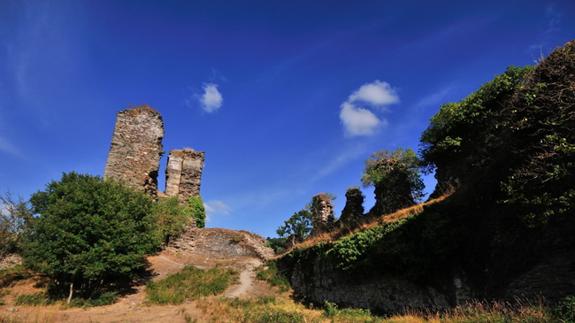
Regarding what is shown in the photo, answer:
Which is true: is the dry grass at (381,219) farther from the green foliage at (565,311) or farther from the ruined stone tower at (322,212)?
the ruined stone tower at (322,212)

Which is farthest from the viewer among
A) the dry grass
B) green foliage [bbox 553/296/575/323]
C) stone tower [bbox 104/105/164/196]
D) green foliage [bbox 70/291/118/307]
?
stone tower [bbox 104/105/164/196]

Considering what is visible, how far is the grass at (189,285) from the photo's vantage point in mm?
15398

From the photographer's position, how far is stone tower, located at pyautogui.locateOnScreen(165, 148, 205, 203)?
27453 mm

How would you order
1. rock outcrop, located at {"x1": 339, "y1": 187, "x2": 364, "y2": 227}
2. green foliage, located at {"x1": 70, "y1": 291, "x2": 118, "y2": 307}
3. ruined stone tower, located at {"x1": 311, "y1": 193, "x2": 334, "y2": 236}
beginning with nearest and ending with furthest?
green foliage, located at {"x1": 70, "y1": 291, "x2": 118, "y2": 307}
rock outcrop, located at {"x1": 339, "y1": 187, "x2": 364, "y2": 227}
ruined stone tower, located at {"x1": 311, "y1": 193, "x2": 334, "y2": 236}

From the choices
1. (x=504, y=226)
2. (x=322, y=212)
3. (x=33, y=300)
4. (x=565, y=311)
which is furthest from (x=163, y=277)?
(x=565, y=311)

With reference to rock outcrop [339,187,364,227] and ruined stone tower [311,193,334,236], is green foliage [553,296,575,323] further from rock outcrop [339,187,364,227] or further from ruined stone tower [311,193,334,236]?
ruined stone tower [311,193,334,236]

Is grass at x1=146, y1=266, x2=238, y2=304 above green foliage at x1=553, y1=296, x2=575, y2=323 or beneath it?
above

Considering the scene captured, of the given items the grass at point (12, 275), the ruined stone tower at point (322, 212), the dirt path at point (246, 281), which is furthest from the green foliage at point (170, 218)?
the ruined stone tower at point (322, 212)

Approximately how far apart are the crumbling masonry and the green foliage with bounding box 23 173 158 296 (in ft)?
22.4

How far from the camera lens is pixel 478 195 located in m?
10.2

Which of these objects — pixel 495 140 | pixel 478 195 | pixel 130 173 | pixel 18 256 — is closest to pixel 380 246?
pixel 478 195

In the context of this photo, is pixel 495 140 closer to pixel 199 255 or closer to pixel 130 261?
pixel 130 261

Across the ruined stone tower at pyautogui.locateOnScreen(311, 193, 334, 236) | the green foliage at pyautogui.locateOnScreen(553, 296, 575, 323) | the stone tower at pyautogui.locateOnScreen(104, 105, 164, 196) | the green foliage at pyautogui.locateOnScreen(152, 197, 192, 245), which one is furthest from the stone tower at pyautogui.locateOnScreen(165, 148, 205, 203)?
the green foliage at pyautogui.locateOnScreen(553, 296, 575, 323)

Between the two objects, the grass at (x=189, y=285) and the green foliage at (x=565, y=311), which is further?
the grass at (x=189, y=285)
